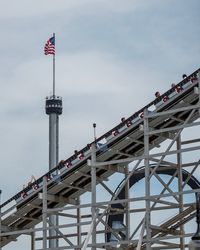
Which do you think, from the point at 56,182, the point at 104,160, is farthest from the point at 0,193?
the point at 104,160

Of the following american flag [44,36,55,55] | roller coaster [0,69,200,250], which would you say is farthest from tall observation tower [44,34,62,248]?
roller coaster [0,69,200,250]

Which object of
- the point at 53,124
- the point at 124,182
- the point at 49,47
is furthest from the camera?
the point at 53,124

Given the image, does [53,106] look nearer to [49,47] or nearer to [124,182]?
[49,47]

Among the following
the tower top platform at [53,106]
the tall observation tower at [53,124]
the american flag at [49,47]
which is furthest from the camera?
the tower top platform at [53,106]

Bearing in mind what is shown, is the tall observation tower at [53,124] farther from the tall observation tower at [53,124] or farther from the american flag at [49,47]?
the american flag at [49,47]

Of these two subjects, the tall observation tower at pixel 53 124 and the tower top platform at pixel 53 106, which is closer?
the tall observation tower at pixel 53 124

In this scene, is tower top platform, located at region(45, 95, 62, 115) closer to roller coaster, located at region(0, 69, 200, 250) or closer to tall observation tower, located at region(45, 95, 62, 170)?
tall observation tower, located at region(45, 95, 62, 170)

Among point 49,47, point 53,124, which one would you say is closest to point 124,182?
point 49,47

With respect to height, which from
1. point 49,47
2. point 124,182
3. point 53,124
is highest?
point 53,124

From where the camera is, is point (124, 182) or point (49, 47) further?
point (49, 47)

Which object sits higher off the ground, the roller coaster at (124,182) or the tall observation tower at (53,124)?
the tall observation tower at (53,124)

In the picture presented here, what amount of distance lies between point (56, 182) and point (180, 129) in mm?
8560

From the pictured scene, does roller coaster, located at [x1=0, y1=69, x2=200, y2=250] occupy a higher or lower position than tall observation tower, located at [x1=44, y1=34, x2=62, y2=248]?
lower

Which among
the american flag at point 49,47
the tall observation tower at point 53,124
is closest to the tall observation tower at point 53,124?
the tall observation tower at point 53,124
